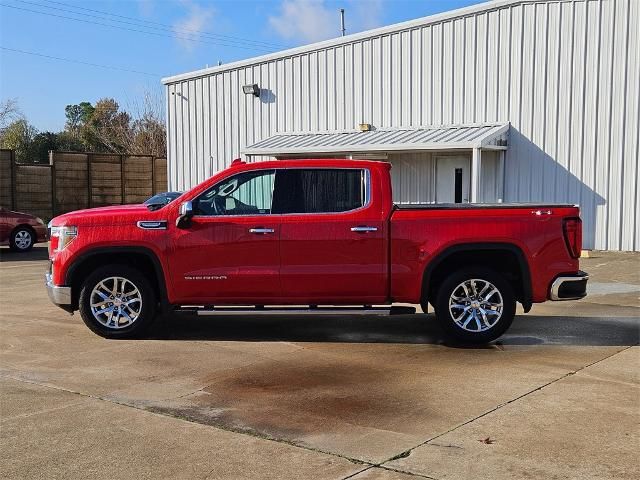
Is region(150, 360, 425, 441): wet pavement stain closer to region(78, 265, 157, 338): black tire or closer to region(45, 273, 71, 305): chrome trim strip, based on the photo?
region(78, 265, 157, 338): black tire

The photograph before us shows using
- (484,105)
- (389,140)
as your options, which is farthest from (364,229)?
(484,105)

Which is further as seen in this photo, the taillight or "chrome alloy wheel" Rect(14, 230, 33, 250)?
"chrome alloy wheel" Rect(14, 230, 33, 250)

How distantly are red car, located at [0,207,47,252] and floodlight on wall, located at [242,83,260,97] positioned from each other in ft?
23.0

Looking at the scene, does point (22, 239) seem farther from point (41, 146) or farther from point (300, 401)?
point (41, 146)

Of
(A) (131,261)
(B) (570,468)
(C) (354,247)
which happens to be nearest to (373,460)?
(B) (570,468)

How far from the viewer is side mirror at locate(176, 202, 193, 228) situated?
750cm

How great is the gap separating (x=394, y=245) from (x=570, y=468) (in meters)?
3.57

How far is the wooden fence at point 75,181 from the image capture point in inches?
981

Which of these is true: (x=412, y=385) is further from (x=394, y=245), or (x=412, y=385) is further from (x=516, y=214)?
(x=516, y=214)

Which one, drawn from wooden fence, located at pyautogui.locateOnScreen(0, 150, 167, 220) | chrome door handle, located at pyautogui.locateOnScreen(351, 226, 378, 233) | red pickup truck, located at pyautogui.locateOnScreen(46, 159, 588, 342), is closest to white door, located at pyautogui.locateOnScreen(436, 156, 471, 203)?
red pickup truck, located at pyautogui.locateOnScreen(46, 159, 588, 342)

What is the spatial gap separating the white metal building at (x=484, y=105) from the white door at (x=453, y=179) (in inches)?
1.1

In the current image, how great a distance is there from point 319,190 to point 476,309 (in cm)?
210

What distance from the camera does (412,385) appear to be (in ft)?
19.8

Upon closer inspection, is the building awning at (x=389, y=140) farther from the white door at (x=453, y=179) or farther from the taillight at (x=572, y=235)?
the taillight at (x=572, y=235)
